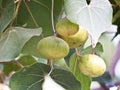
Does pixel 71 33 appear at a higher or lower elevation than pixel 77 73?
higher

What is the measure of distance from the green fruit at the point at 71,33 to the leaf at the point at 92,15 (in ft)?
0.11

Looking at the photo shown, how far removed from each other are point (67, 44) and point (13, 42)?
9 cm

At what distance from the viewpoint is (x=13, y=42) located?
25.1 inches

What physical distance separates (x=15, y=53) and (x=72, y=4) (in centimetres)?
13

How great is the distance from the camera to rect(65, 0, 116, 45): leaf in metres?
0.56

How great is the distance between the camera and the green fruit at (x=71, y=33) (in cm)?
61

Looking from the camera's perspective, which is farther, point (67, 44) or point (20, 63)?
point (20, 63)

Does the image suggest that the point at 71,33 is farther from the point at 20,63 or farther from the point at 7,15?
the point at 20,63

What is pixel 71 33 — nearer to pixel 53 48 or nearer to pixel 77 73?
pixel 53 48

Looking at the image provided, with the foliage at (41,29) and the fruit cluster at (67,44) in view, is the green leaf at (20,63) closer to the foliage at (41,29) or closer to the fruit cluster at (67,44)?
the foliage at (41,29)

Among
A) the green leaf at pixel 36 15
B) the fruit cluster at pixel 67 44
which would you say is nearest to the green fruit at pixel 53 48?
the fruit cluster at pixel 67 44

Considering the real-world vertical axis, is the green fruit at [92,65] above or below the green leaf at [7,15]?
below

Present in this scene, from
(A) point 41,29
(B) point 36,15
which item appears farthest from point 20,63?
(A) point 41,29

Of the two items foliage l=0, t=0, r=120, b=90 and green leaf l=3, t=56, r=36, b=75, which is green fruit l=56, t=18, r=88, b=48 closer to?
foliage l=0, t=0, r=120, b=90
